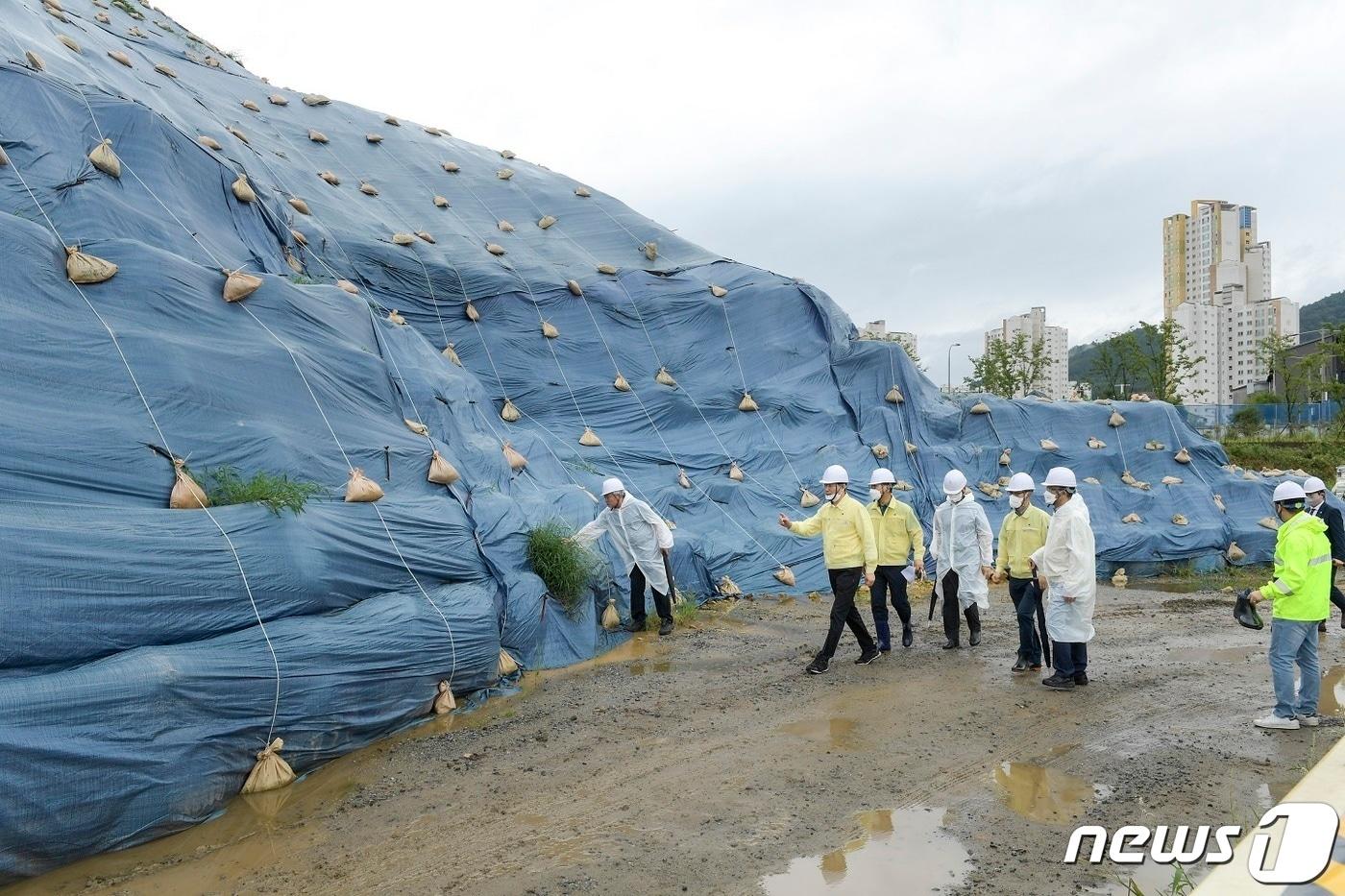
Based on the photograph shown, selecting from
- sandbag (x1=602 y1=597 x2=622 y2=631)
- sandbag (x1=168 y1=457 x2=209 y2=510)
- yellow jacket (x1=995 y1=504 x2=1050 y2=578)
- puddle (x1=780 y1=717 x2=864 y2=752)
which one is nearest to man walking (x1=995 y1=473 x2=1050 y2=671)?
yellow jacket (x1=995 y1=504 x2=1050 y2=578)

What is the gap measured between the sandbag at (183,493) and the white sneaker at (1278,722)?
245 inches

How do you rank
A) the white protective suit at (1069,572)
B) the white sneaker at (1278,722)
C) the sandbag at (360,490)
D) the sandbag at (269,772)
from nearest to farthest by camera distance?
the sandbag at (269,772)
the white sneaker at (1278,722)
the sandbag at (360,490)
the white protective suit at (1069,572)

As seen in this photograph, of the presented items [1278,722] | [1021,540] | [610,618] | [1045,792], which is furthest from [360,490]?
[1278,722]

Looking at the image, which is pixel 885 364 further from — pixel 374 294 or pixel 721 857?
pixel 721 857

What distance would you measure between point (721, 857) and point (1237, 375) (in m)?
64.7

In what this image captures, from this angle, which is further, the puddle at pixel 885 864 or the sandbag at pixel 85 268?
the sandbag at pixel 85 268

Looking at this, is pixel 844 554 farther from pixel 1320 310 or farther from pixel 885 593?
pixel 1320 310

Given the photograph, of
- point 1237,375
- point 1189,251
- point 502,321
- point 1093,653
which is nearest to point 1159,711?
point 1093,653

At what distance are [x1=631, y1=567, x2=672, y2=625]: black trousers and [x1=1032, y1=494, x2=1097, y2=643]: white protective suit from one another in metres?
3.26

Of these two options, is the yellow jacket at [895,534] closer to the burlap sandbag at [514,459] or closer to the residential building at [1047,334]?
the burlap sandbag at [514,459]

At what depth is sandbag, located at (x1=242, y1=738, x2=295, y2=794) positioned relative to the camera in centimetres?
478

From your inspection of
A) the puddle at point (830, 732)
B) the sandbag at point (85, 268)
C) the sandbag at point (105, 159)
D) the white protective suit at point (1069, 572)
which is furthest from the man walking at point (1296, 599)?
the sandbag at point (105, 159)

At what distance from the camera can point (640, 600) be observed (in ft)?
27.5

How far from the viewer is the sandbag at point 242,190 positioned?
326 inches
